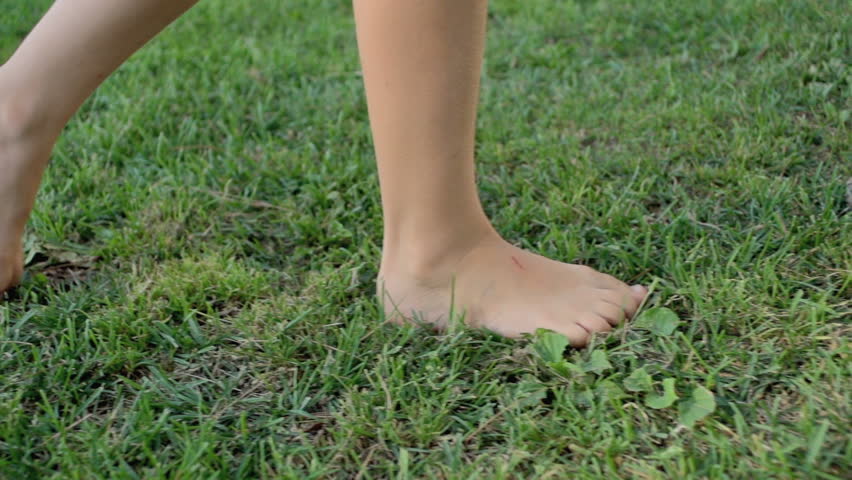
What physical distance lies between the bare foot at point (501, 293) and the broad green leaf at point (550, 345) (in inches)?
1.2

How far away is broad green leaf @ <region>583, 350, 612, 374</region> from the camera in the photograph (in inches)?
44.8

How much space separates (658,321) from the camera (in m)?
1.22

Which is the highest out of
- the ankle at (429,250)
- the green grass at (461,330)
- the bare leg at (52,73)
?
the bare leg at (52,73)

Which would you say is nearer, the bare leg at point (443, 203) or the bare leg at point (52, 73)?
the bare leg at point (443, 203)

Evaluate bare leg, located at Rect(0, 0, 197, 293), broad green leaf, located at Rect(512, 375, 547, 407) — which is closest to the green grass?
broad green leaf, located at Rect(512, 375, 547, 407)

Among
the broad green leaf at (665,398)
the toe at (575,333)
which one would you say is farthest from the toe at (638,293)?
the broad green leaf at (665,398)

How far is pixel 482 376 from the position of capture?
118 centimetres

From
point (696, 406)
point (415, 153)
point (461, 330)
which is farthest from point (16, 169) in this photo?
point (696, 406)

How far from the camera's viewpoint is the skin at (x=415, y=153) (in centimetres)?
115

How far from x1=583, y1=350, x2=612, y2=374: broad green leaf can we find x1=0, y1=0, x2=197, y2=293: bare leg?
0.90m

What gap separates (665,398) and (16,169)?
1.13m

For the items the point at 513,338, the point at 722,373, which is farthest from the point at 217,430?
the point at 722,373

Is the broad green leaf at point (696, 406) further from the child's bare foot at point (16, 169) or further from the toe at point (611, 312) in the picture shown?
the child's bare foot at point (16, 169)

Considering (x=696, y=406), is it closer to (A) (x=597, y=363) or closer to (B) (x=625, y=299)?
(A) (x=597, y=363)
